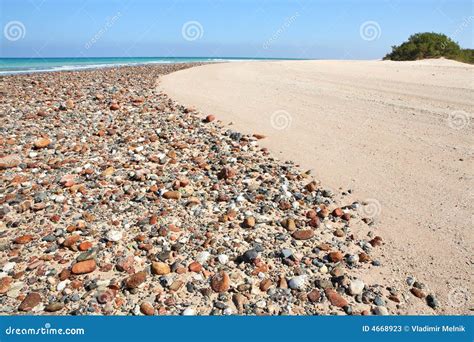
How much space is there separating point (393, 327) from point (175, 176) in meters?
4.24

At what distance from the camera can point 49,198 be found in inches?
218

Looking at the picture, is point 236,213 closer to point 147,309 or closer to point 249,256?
point 249,256

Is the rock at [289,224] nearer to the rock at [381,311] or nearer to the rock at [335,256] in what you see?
the rock at [335,256]

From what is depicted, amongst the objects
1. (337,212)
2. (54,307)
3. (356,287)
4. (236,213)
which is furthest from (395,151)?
(54,307)

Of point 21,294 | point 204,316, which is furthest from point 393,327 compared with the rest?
point 21,294

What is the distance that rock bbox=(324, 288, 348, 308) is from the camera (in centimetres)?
365

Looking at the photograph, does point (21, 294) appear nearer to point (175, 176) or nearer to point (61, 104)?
point (175, 176)

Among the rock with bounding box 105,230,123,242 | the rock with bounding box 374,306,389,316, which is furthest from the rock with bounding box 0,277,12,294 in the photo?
the rock with bounding box 374,306,389,316

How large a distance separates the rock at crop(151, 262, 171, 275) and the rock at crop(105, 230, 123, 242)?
2.59 ft

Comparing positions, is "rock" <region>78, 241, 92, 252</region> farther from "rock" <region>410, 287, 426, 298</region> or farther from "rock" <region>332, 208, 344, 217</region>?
"rock" <region>410, 287, 426, 298</region>

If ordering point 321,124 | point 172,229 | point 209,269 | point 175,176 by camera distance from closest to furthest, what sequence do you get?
point 209,269 → point 172,229 → point 175,176 → point 321,124

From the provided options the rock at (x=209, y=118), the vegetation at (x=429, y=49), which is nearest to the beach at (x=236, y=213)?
the rock at (x=209, y=118)

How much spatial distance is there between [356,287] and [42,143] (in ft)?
23.5

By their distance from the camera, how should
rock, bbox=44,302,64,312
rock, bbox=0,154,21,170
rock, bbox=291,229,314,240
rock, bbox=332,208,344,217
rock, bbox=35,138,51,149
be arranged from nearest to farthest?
rock, bbox=44,302,64,312
rock, bbox=291,229,314,240
rock, bbox=332,208,344,217
rock, bbox=0,154,21,170
rock, bbox=35,138,51,149
